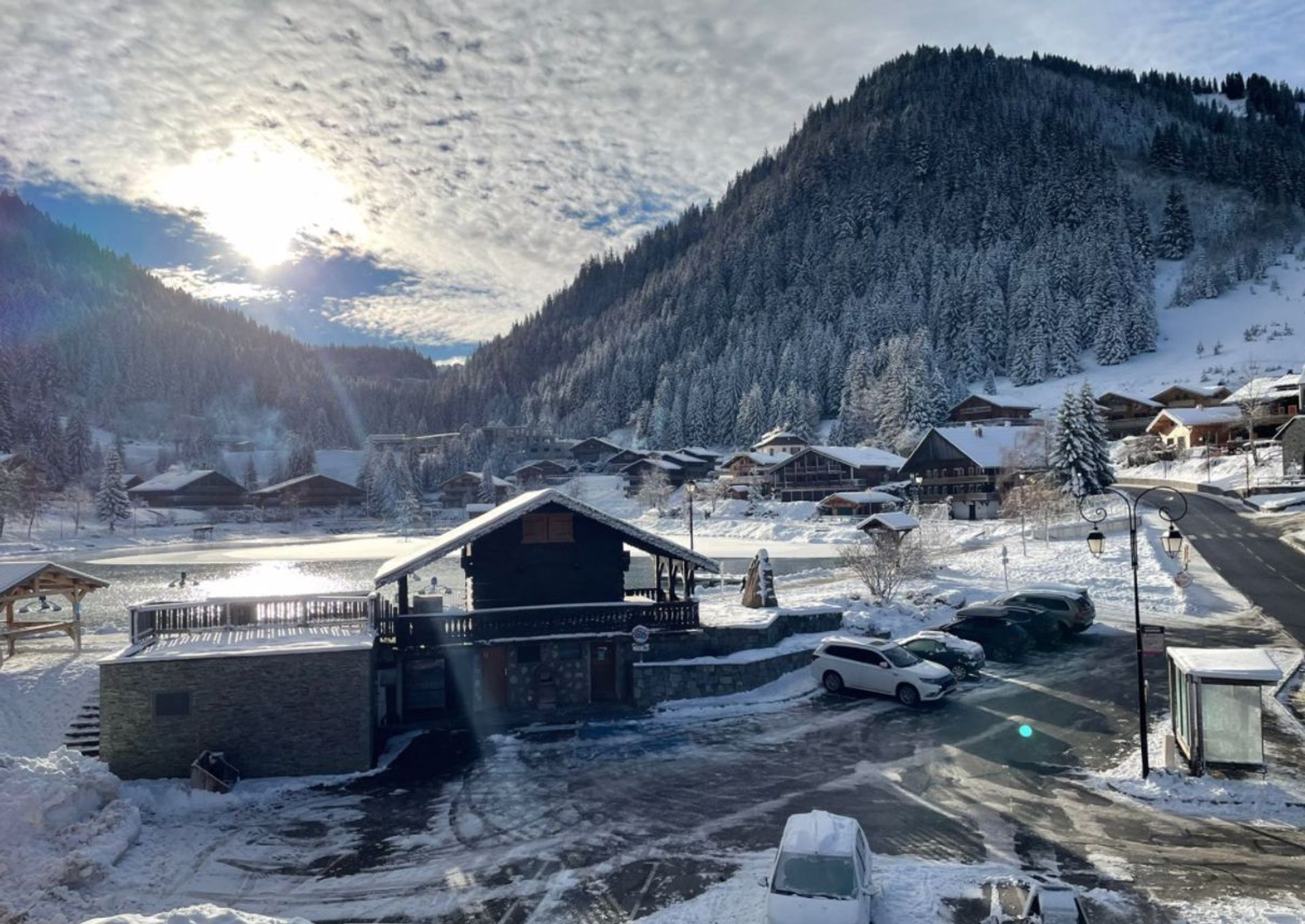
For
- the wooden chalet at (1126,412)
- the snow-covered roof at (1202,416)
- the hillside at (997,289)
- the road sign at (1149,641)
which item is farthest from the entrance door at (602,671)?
the wooden chalet at (1126,412)

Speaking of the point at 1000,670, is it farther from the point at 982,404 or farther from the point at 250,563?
the point at 982,404

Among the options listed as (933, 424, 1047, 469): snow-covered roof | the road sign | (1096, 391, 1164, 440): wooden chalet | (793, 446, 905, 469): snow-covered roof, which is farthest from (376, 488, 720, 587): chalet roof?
(1096, 391, 1164, 440): wooden chalet

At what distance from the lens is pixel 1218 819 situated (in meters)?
15.2

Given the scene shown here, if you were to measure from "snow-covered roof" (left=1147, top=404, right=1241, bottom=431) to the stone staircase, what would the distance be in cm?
9921

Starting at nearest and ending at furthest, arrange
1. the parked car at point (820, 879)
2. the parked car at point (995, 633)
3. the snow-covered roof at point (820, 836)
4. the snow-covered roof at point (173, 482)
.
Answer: the parked car at point (820, 879) → the snow-covered roof at point (820, 836) → the parked car at point (995, 633) → the snow-covered roof at point (173, 482)

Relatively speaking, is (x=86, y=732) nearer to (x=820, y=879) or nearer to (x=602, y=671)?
(x=602, y=671)

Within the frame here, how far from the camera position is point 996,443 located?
268ft

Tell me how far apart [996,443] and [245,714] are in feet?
255

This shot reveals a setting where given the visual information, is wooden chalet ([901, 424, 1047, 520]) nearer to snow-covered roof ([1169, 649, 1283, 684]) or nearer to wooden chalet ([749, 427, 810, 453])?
wooden chalet ([749, 427, 810, 453])

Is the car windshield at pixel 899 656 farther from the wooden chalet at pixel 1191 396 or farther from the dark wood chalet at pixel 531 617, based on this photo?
the wooden chalet at pixel 1191 396

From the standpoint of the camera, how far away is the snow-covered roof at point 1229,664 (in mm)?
16156

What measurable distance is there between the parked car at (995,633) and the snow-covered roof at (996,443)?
175ft

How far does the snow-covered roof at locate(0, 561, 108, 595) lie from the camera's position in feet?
81.1

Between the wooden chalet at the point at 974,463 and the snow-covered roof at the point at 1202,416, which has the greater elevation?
the snow-covered roof at the point at 1202,416
